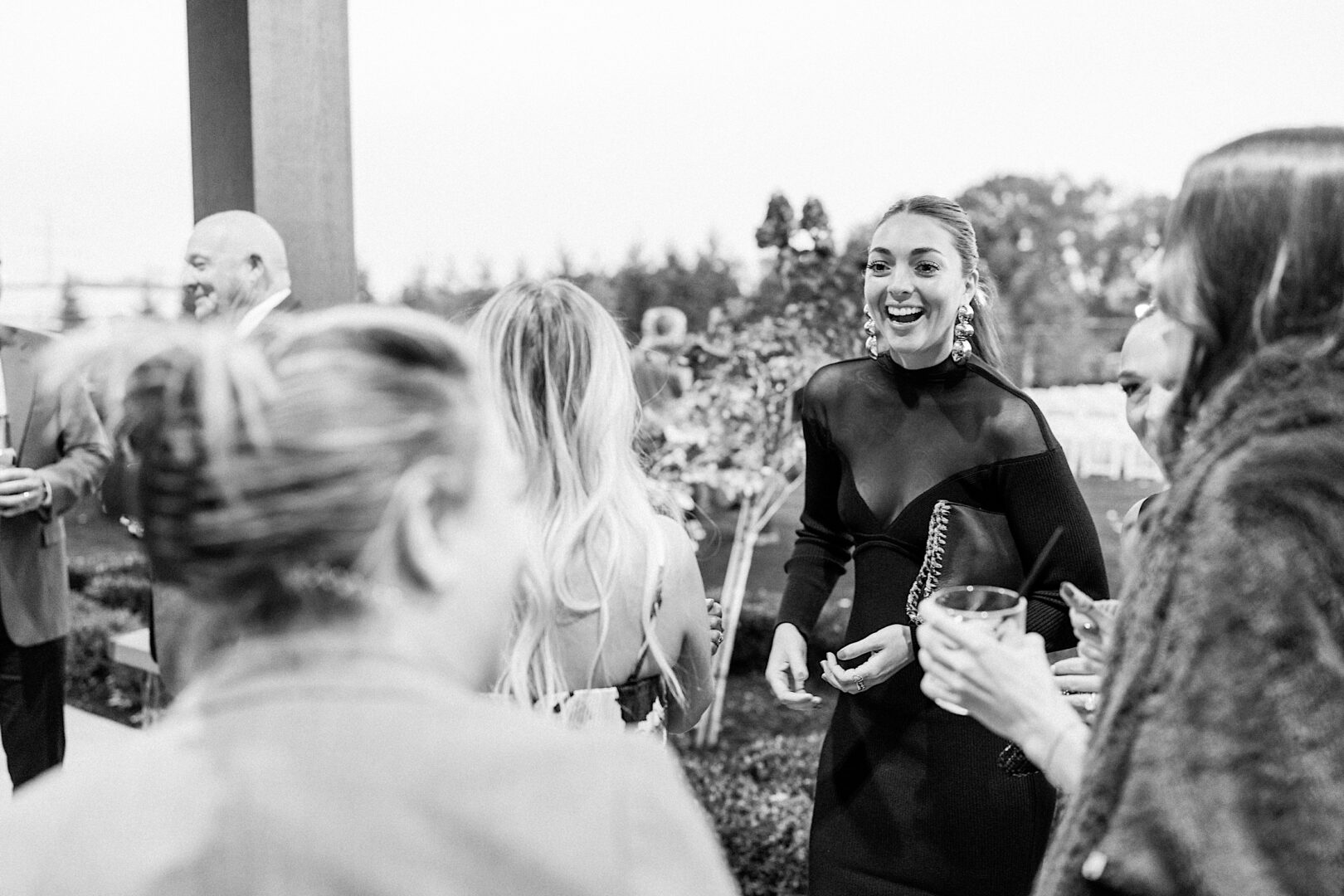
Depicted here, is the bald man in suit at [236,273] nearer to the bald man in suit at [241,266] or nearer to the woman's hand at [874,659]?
the bald man in suit at [241,266]

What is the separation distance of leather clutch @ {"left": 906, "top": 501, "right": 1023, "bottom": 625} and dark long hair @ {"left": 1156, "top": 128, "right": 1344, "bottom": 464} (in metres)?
1.24

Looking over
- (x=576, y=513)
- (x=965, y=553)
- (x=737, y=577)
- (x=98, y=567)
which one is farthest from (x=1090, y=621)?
(x=98, y=567)

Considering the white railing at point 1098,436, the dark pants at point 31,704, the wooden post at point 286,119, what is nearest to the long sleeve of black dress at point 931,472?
the wooden post at point 286,119

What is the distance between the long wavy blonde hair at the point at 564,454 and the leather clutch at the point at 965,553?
33.6 inches

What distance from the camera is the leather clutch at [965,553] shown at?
2.56 m

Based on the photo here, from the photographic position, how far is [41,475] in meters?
3.77

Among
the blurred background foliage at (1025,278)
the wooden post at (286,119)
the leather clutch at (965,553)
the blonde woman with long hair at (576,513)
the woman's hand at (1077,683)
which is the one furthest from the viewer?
the blurred background foliage at (1025,278)

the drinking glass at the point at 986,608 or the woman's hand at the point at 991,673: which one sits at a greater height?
the drinking glass at the point at 986,608

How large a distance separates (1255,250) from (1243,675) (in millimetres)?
444

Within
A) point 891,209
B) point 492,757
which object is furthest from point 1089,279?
point 492,757

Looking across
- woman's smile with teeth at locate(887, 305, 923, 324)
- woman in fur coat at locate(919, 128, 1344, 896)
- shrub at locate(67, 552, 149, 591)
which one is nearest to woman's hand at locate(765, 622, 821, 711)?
woman's smile with teeth at locate(887, 305, 923, 324)

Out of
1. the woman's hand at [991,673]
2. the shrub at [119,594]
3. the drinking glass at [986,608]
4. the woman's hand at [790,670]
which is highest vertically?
the drinking glass at [986,608]

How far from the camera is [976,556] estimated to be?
2.58 meters

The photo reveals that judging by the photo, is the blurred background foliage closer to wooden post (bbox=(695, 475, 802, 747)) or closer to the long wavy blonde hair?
wooden post (bbox=(695, 475, 802, 747))
